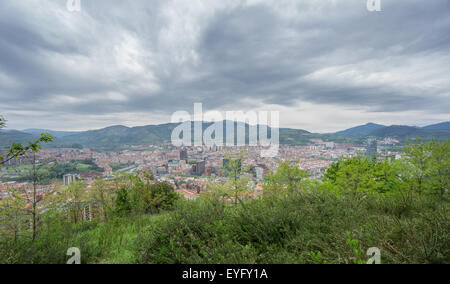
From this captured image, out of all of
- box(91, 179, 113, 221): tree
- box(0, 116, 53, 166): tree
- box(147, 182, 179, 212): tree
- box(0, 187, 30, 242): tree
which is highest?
box(0, 116, 53, 166): tree

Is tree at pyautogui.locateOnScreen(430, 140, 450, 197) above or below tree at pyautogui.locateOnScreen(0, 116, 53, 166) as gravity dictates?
below

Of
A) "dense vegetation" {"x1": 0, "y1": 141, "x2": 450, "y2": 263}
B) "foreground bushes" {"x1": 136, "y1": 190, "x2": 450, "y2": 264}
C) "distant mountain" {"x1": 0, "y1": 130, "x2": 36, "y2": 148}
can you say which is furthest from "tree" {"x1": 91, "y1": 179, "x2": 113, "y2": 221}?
"foreground bushes" {"x1": 136, "y1": 190, "x2": 450, "y2": 264}

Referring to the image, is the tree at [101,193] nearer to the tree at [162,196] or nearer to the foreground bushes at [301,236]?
the tree at [162,196]

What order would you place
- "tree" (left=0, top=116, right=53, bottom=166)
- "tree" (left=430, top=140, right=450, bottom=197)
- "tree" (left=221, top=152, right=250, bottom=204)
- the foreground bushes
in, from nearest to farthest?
the foreground bushes, "tree" (left=0, top=116, right=53, bottom=166), "tree" (left=430, top=140, right=450, bottom=197), "tree" (left=221, top=152, right=250, bottom=204)

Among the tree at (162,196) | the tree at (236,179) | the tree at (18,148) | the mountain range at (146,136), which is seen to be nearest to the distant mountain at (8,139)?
the tree at (18,148)

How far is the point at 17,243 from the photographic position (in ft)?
10.0

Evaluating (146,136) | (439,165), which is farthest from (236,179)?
(146,136)

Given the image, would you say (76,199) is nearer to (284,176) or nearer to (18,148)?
(18,148)

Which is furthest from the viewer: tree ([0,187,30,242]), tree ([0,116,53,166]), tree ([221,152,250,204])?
tree ([221,152,250,204])

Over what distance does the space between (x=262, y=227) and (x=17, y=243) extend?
4.68m

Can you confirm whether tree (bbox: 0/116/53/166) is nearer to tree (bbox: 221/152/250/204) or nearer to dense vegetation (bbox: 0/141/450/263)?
dense vegetation (bbox: 0/141/450/263)

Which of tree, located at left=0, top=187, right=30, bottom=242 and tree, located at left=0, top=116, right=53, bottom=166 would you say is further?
tree, located at left=0, top=187, right=30, bottom=242
